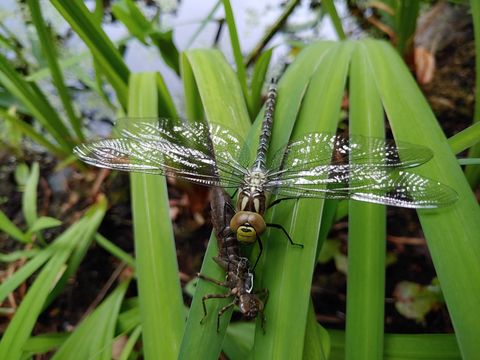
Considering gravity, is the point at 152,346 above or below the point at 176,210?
below

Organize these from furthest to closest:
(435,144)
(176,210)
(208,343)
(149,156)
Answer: (176,210), (149,156), (435,144), (208,343)

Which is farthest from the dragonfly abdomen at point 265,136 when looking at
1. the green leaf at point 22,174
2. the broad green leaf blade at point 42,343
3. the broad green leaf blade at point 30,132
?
the green leaf at point 22,174

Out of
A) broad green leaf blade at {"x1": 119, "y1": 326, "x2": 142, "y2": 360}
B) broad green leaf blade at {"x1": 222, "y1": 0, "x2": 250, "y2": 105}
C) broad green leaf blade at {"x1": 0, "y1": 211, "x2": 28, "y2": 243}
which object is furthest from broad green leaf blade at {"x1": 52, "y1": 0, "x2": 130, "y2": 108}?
broad green leaf blade at {"x1": 119, "y1": 326, "x2": 142, "y2": 360}

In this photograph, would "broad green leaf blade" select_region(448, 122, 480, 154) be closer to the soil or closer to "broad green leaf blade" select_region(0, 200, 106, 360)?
the soil

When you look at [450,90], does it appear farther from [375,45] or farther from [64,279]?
[64,279]

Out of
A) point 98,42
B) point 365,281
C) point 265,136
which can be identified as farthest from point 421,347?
point 98,42

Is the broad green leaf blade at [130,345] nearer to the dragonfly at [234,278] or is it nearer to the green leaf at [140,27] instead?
the dragonfly at [234,278]

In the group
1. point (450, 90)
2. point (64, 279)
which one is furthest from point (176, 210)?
point (450, 90)

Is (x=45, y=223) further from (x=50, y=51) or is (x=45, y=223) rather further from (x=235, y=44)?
(x=235, y=44)
